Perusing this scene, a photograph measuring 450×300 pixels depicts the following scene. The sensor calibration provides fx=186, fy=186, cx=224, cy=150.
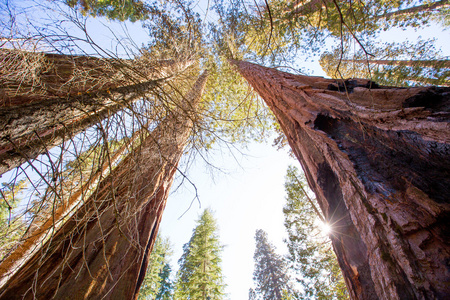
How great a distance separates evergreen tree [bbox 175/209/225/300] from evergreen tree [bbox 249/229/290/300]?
23.1 feet

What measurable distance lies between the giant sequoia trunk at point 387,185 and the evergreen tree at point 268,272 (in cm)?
1654

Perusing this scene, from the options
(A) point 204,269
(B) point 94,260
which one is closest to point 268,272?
(A) point 204,269

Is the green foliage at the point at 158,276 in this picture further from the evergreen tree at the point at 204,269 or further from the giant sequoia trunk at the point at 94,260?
the giant sequoia trunk at the point at 94,260

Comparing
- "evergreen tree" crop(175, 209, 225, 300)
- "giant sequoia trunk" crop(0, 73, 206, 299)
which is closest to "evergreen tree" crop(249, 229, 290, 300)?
"evergreen tree" crop(175, 209, 225, 300)

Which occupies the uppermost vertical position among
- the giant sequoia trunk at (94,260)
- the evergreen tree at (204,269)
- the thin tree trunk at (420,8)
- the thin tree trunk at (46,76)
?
the thin tree trunk at (420,8)

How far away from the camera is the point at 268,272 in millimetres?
16203

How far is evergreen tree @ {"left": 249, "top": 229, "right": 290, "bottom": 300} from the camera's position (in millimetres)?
15058

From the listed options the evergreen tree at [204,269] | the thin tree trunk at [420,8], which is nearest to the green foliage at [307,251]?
the evergreen tree at [204,269]

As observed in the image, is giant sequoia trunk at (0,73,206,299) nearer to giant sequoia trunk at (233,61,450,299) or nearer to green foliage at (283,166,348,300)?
giant sequoia trunk at (233,61,450,299)

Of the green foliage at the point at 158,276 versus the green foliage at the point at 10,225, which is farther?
the green foliage at the point at 158,276

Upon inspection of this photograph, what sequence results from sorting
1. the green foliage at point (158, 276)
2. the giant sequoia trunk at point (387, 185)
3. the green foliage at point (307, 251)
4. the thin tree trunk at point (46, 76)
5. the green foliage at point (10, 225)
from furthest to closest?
1. the green foliage at point (158, 276)
2. the green foliage at point (307, 251)
3. the thin tree trunk at point (46, 76)
4. the green foliage at point (10, 225)
5. the giant sequoia trunk at point (387, 185)

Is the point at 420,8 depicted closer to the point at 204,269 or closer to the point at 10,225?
the point at 10,225

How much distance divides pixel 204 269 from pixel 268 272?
8939 millimetres

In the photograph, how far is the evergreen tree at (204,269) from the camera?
943 centimetres
